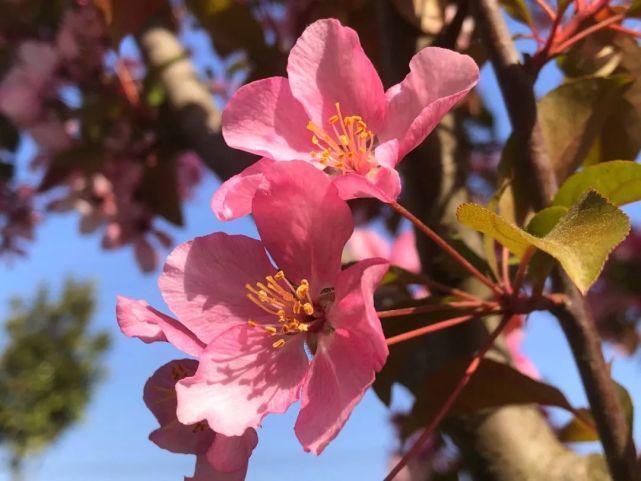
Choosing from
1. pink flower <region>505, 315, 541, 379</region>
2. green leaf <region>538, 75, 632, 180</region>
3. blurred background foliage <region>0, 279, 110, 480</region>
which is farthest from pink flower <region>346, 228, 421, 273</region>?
blurred background foliage <region>0, 279, 110, 480</region>

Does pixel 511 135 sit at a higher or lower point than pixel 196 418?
higher

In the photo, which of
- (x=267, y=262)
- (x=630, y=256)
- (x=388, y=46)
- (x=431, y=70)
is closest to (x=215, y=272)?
(x=267, y=262)

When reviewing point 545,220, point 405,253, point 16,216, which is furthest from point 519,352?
point 16,216

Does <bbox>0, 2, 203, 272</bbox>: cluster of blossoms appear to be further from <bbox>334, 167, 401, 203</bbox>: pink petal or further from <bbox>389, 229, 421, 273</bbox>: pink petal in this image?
<bbox>334, 167, 401, 203</bbox>: pink petal

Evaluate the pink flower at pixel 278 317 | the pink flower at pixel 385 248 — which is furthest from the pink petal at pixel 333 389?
the pink flower at pixel 385 248

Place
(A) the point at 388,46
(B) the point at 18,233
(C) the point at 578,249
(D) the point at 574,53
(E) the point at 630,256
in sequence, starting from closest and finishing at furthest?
(C) the point at 578,249 → (D) the point at 574,53 → (A) the point at 388,46 → (E) the point at 630,256 → (B) the point at 18,233

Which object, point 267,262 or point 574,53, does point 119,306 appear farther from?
point 574,53
